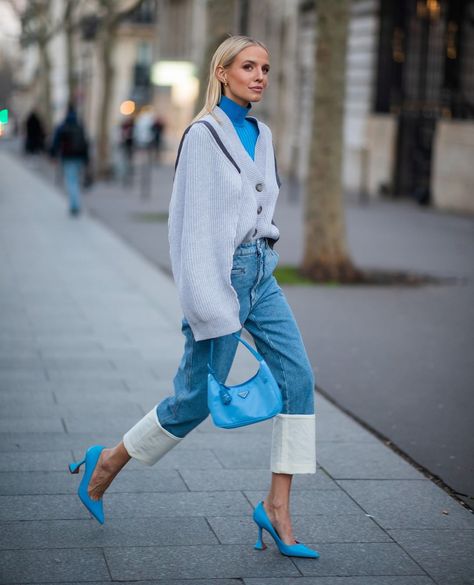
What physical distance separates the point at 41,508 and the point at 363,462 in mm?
1666

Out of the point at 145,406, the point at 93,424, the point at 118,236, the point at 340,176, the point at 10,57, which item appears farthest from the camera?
the point at 10,57

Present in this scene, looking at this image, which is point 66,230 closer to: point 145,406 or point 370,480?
point 145,406

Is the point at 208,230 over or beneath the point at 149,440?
over

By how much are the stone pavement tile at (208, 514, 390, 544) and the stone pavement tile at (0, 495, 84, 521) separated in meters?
0.57

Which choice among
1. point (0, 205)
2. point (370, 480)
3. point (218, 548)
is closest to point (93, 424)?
point (370, 480)

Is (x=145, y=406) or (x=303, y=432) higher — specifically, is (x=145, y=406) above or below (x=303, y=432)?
below

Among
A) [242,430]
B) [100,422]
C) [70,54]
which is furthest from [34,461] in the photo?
[70,54]

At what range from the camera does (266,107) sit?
1656 inches

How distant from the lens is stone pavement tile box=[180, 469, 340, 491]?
17.1 feet

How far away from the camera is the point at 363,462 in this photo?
5.70 metres

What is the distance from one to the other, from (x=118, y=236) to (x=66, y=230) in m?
1.15

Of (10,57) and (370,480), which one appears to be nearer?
(370,480)

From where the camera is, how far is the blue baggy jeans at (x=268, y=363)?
4.24 meters

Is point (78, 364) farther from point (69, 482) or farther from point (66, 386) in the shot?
point (69, 482)
